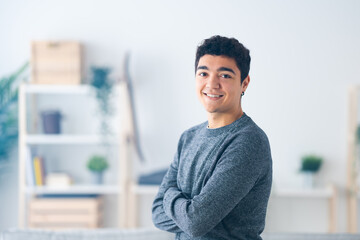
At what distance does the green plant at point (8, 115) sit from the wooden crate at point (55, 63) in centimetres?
15

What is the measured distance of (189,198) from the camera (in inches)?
45.1

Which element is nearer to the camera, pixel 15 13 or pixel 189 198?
pixel 189 198

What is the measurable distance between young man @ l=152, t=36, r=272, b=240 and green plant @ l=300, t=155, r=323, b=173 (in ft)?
6.69

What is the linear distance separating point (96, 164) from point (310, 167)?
4.44 ft

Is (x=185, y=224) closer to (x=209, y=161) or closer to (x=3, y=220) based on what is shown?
(x=209, y=161)

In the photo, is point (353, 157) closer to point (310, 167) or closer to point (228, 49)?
point (310, 167)

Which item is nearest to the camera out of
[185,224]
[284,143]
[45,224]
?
[185,224]

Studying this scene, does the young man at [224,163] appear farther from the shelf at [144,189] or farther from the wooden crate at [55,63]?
the wooden crate at [55,63]

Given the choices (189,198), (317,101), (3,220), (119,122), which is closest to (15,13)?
(119,122)

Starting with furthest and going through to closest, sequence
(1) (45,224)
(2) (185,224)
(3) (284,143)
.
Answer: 1. (3) (284,143)
2. (1) (45,224)
3. (2) (185,224)

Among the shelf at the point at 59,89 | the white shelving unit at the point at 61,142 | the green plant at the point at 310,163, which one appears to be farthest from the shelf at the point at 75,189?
the green plant at the point at 310,163

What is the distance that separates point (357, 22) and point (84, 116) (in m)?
1.90

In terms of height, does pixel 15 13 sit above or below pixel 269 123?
above

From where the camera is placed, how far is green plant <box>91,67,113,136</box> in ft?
9.71
